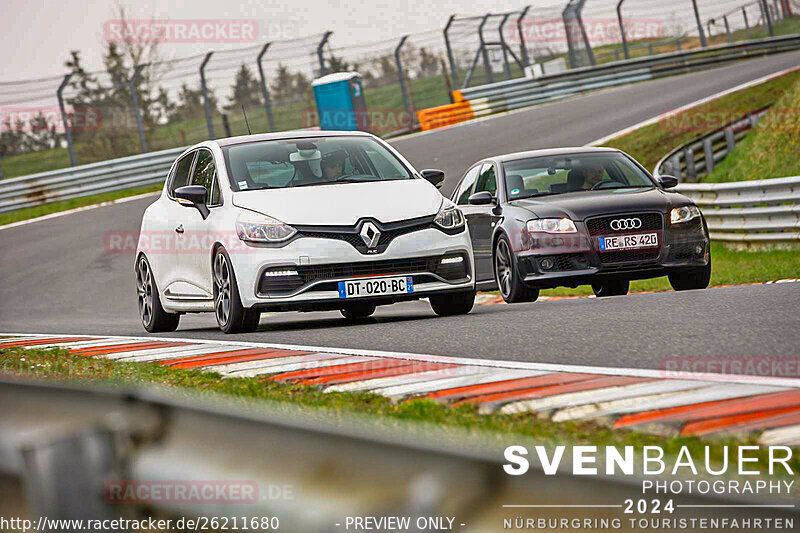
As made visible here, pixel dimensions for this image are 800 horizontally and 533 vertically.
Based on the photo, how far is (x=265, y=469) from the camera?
1.94m

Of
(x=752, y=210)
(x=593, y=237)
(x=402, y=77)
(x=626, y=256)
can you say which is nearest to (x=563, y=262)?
(x=593, y=237)

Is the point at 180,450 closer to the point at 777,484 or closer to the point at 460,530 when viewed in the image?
the point at 460,530

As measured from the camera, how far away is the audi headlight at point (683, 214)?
1104 centimetres

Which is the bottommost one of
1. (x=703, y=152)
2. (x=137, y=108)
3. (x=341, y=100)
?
(x=703, y=152)

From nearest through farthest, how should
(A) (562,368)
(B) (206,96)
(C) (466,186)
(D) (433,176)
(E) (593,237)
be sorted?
(A) (562,368), (D) (433,176), (E) (593,237), (C) (466,186), (B) (206,96)

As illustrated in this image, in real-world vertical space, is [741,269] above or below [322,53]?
below

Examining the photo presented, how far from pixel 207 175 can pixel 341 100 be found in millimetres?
21579

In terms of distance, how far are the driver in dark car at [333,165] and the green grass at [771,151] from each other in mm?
10364

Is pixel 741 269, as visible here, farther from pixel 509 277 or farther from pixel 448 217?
pixel 448 217

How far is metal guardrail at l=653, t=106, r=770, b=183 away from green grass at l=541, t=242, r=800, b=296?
393 cm

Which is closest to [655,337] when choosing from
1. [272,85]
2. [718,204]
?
[718,204]

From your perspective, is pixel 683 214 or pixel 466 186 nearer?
pixel 683 214

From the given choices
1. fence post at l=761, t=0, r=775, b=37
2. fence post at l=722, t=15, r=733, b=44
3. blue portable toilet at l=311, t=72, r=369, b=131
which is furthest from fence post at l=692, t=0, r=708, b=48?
blue portable toilet at l=311, t=72, r=369, b=131

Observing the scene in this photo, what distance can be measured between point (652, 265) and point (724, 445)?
747 centimetres
